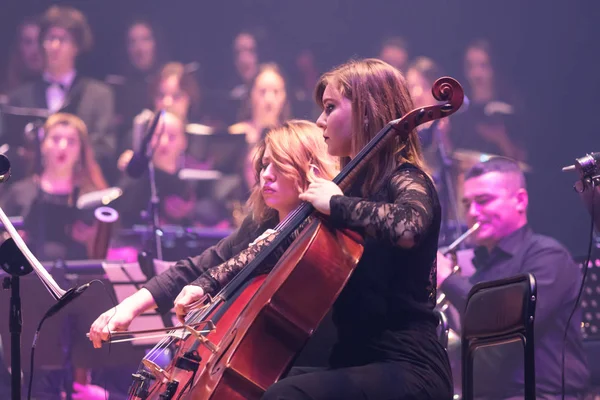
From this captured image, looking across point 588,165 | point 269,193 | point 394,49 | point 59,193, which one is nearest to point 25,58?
point 59,193

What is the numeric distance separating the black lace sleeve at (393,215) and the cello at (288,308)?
2.7 inches

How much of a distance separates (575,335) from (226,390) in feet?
10.6

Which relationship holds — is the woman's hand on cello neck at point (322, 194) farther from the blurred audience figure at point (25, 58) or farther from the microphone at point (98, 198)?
the blurred audience figure at point (25, 58)

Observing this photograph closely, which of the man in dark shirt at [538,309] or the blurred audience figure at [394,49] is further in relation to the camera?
the blurred audience figure at [394,49]

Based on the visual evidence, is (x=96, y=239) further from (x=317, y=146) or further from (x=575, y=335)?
(x=575, y=335)

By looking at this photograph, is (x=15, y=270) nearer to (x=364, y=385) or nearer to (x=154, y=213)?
(x=364, y=385)

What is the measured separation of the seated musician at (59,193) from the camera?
6.29 metres

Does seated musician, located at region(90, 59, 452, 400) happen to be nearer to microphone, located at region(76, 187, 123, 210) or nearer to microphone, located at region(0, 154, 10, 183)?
microphone, located at region(0, 154, 10, 183)

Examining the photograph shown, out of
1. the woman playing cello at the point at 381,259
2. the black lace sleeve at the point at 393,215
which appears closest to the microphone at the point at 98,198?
the woman playing cello at the point at 381,259

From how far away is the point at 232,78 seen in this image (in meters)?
7.14

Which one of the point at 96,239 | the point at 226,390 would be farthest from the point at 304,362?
the point at 96,239

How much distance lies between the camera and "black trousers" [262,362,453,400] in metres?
1.88

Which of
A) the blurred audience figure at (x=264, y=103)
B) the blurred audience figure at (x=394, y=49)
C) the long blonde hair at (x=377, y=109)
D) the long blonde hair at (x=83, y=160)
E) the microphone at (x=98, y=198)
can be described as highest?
the blurred audience figure at (x=394, y=49)

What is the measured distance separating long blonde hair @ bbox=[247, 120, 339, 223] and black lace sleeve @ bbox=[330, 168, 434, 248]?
1077 millimetres
